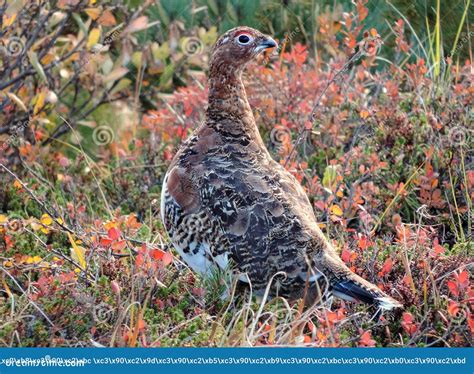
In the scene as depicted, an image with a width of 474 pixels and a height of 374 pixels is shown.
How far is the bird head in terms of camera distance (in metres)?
4.88

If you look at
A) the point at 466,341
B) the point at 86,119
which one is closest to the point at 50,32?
the point at 86,119

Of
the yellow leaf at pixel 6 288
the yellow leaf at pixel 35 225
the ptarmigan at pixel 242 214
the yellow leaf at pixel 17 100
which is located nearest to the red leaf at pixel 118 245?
the ptarmigan at pixel 242 214

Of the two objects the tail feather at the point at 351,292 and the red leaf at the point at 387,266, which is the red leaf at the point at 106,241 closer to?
the tail feather at the point at 351,292

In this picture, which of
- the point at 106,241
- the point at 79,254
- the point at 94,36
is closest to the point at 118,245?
the point at 106,241

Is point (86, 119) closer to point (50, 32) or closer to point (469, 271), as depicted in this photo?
point (50, 32)

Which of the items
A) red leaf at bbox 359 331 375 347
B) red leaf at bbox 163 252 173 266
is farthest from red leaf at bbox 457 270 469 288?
red leaf at bbox 163 252 173 266

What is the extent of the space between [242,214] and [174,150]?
1.77 meters

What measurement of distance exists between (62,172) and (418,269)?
2.80 meters

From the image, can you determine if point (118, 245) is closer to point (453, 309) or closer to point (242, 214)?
point (242, 214)

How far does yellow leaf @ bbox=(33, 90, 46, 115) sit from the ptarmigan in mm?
1655

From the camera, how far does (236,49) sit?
192 inches

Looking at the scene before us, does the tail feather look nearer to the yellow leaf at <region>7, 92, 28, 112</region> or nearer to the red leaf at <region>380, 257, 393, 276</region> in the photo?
the red leaf at <region>380, 257, 393, 276</region>

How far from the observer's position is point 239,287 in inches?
174

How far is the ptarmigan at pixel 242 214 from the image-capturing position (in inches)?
167
